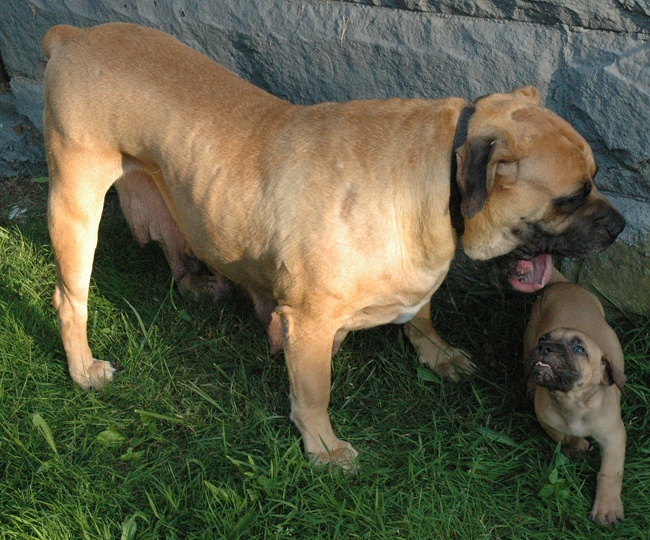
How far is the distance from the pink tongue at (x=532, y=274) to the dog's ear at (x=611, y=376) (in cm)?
42

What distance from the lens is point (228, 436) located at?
3398 mm

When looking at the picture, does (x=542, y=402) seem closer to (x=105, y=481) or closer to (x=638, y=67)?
→ (x=638, y=67)

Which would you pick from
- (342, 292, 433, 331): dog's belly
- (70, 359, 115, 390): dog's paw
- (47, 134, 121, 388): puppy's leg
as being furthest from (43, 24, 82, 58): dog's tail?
(342, 292, 433, 331): dog's belly

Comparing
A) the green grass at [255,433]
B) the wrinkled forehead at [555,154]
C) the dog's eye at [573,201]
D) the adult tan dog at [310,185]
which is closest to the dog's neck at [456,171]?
the adult tan dog at [310,185]

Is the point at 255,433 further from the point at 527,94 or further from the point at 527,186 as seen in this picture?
the point at 527,94

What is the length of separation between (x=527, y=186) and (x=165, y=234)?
6.53 ft

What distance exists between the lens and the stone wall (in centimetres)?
321

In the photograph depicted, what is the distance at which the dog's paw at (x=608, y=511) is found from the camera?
300 cm

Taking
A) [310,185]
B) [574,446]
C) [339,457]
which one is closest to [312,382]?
[339,457]

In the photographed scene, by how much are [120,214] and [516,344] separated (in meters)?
2.42

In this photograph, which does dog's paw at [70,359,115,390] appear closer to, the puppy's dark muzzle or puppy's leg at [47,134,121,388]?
puppy's leg at [47,134,121,388]

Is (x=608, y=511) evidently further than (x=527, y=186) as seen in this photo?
Yes

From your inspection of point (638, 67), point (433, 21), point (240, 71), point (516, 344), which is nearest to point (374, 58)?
point (433, 21)

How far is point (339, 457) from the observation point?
325cm
